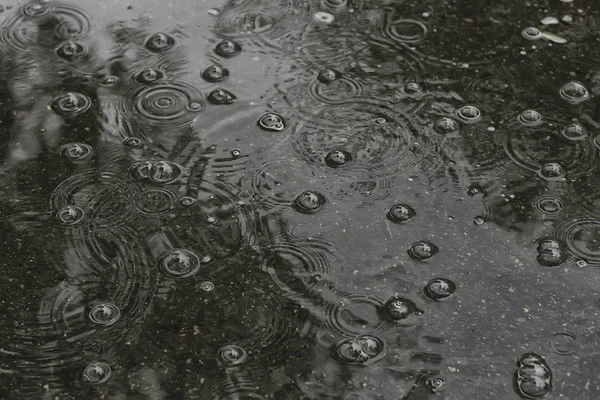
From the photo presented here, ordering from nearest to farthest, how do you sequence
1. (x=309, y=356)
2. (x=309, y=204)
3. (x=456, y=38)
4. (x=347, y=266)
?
(x=309, y=356)
(x=347, y=266)
(x=309, y=204)
(x=456, y=38)

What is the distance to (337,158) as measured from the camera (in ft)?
7.57

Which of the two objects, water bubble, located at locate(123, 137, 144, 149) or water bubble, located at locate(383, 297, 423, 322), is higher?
water bubble, located at locate(123, 137, 144, 149)

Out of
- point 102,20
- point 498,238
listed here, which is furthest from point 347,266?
point 102,20

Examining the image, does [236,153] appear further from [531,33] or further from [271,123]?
[531,33]

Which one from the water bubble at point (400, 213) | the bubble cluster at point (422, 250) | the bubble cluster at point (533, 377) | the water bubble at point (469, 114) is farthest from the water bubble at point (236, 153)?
the bubble cluster at point (533, 377)

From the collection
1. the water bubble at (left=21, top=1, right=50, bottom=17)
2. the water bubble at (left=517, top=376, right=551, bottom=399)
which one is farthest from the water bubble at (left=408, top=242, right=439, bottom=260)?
the water bubble at (left=21, top=1, right=50, bottom=17)

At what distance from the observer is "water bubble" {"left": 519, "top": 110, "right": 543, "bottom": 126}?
2.43m

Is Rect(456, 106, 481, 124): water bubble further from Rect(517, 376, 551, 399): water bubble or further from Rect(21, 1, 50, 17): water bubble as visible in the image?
Rect(21, 1, 50, 17): water bubble

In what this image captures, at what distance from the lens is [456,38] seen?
107 inches

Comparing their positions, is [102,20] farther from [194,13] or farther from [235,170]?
[235,170]

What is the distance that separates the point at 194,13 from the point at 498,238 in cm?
135

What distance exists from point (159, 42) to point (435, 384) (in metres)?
1.49

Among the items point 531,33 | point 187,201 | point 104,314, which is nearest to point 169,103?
point 187,201

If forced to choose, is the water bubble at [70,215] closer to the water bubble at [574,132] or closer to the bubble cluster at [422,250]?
the bubble cluster at [422,250]
